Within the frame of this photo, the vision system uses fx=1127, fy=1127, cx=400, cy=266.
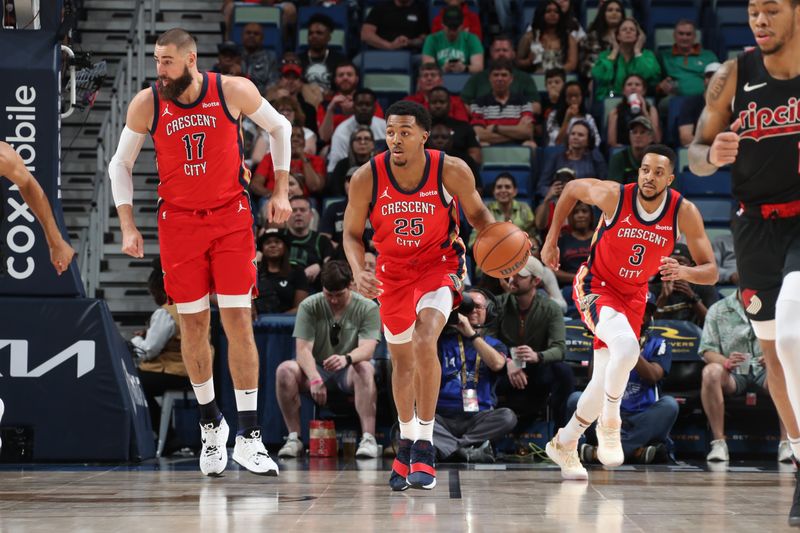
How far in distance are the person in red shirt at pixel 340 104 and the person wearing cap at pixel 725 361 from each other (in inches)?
176

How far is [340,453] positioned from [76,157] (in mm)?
4993

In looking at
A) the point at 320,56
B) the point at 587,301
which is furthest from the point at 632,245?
the point at 320,56

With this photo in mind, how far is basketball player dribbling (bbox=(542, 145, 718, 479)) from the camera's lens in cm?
677

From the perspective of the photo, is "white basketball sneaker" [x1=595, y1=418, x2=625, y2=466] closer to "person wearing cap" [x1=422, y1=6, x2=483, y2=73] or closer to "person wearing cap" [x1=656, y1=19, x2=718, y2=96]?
"person wearing cap" [x1=656, y1=19, x2=718, y2=96]

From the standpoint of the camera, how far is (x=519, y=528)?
4.23m

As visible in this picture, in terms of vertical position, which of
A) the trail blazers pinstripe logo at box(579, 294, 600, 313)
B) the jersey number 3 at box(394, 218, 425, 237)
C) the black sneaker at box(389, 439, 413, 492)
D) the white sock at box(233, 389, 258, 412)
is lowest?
the black sneaker at box(389, 439, 413, 492)

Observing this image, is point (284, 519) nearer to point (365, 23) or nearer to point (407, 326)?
point (407, 326)

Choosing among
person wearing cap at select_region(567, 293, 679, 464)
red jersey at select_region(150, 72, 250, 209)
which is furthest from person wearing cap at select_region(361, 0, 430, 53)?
red jersey at select_region(150, 72, 250, 209)

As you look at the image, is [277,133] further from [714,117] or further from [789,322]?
[789,322]

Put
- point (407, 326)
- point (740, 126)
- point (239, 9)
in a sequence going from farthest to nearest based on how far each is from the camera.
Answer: point (239, 9) < point (407, 326) < point (740, 126)

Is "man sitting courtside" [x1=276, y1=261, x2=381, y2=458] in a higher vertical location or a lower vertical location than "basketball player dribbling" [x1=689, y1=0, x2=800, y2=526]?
lower

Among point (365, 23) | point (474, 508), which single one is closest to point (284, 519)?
point (474, 508)

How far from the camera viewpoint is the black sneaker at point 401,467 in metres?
5.68

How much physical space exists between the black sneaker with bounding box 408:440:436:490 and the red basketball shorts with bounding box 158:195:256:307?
127 cm
